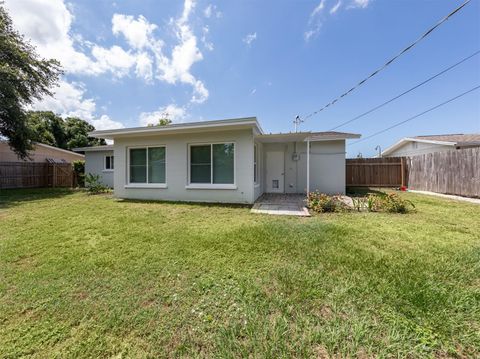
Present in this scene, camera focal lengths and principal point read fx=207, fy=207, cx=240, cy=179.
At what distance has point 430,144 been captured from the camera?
43.3 feet

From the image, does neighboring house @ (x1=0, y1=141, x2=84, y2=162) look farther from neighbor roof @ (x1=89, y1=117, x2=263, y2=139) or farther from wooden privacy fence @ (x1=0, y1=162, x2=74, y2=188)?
neighbor roof @ (x1=89, y1=117, x2=263, y2=139)

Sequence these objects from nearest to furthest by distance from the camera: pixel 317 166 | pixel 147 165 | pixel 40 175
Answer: pixel 147 165 < pixel 317 166 < pixel 40 175

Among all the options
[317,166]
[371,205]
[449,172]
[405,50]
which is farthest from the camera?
[317,166]

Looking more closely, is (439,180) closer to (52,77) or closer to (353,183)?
(353,183)

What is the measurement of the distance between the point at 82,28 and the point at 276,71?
8965 mm

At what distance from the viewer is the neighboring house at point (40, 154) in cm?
1628

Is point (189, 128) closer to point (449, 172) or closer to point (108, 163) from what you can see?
point (108, 163)

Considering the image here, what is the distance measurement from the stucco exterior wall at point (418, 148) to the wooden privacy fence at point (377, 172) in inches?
80.7

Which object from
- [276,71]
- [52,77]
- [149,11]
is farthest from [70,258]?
[52,77]

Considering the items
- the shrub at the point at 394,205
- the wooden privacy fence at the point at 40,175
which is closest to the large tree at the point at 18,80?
the wooden privacy fence at the point at 40,175

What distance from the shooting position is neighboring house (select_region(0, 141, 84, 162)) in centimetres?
1628

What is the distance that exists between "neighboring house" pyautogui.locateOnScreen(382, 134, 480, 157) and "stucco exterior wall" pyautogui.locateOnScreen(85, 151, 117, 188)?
68.3 ft

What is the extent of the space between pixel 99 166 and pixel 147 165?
844 cm

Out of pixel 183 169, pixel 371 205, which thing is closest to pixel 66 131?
pixel 183 169
